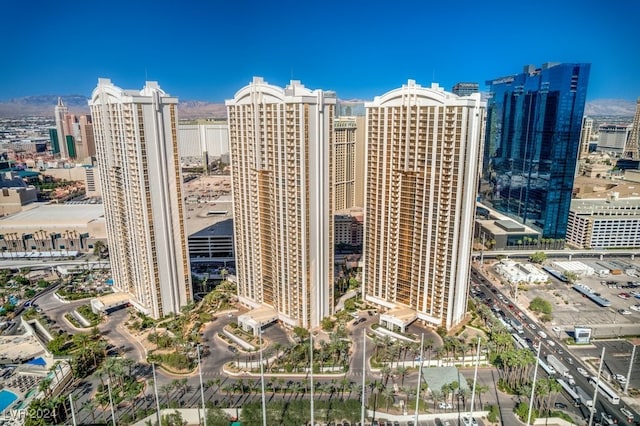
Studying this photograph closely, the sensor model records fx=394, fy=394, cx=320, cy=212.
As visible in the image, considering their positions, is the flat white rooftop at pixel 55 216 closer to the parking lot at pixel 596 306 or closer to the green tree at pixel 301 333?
the green tree at pixel 301 333

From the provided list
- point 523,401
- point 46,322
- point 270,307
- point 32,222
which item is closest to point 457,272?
point 523,401

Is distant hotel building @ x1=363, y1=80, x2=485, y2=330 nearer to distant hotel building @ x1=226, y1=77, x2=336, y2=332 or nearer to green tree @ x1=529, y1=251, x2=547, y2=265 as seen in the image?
distant hotel building @ x1=226, y1=77, x2=336, y2=332

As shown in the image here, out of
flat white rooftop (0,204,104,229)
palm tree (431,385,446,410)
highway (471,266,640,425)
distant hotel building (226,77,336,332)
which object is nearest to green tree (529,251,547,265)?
highway (471,266,640,425)

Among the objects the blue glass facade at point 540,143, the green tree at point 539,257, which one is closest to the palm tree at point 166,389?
the green tree at point 539,257

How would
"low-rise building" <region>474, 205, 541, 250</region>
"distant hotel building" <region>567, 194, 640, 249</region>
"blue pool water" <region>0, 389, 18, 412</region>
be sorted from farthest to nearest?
"low-rise building" <region>474, 205, 541, 250</region>, "distant hotel building" <region>567, 194, 640, 249</region>, "blue pool water" <region>0, 389, 18, 412</region>

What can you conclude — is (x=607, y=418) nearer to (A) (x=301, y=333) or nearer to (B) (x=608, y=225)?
(A) (x=301, y=333)
